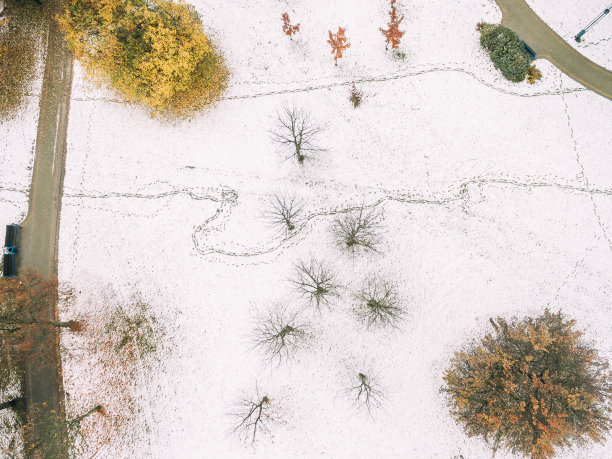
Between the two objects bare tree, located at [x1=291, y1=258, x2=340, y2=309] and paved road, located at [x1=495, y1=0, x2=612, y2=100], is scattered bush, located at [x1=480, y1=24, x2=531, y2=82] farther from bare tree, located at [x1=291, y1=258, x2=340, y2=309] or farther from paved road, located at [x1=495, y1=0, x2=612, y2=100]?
bare tree, located at [x1=291, y1=258, x2=340, y2=309]

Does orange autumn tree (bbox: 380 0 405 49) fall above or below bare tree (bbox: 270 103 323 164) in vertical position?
above

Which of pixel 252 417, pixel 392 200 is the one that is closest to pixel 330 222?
pixel 392 200

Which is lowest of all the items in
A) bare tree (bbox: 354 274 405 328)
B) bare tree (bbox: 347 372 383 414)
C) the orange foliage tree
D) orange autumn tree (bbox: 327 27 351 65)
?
bare tree (bbox: 347 372 383 414)

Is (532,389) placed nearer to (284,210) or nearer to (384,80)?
(284,210)

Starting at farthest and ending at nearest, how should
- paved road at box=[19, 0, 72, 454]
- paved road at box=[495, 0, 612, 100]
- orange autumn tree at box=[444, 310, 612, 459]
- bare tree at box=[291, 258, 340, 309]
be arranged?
paved road at box=[495, 0, 612, 100] < paved road at box=[19, 0, 72, 454] < bare tree at box=[291, 258, 340, 309] < orange autumn tree at box=[444, 310, 612, 459]

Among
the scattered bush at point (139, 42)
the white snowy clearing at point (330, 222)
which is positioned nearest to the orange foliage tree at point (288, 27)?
the white snowy clearing at point (330, 222)

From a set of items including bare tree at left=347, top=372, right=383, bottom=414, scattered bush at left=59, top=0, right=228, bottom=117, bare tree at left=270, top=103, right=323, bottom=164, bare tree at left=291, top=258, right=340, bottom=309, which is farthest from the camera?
bare tree at left=270, top=103, right=323, bottom=164

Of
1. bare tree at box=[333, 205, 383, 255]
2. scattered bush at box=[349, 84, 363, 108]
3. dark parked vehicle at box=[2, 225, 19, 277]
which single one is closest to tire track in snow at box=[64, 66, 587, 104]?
scattered bush at box=[349, 84, 363, 108]
